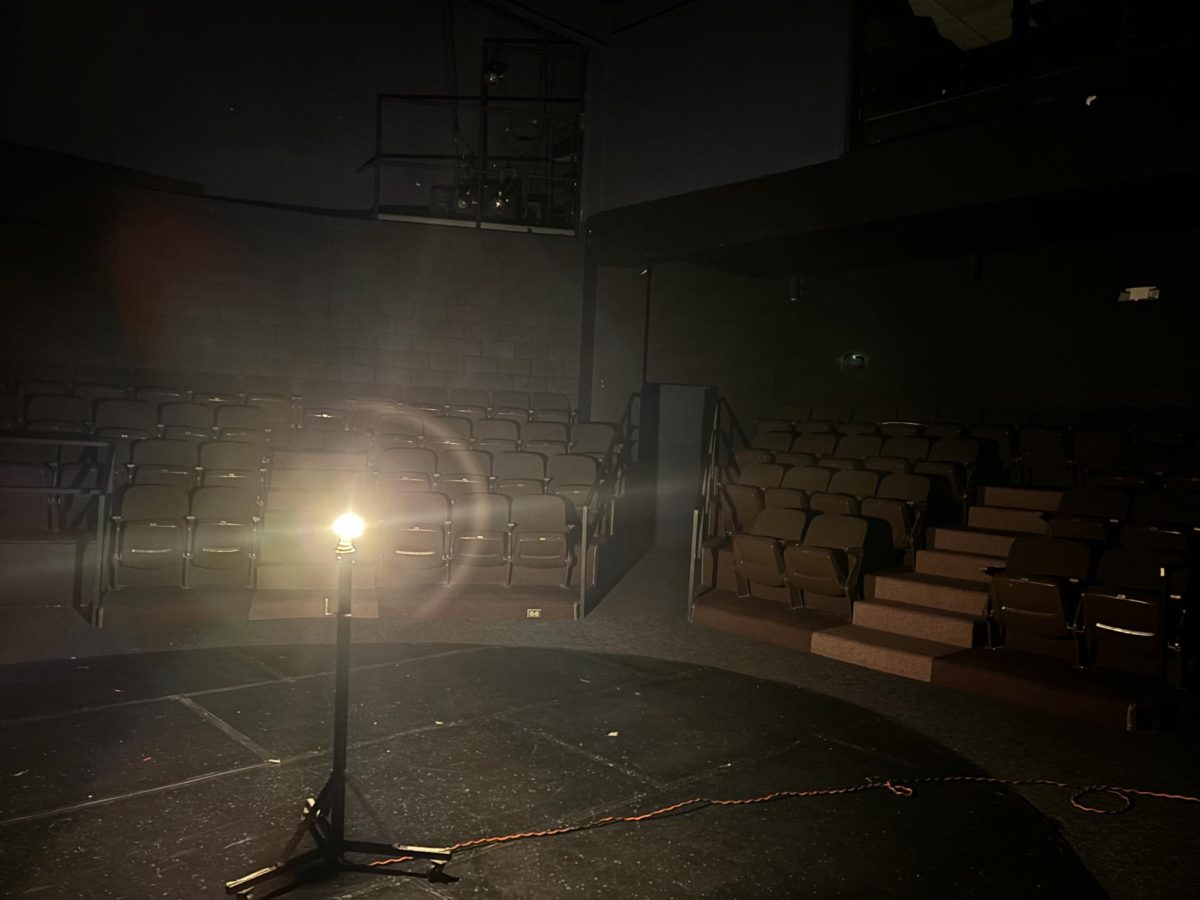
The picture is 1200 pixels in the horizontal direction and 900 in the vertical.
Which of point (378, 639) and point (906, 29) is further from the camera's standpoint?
A: point (906, 29)

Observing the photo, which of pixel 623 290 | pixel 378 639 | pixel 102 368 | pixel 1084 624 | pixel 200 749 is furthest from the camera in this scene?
pixel 623 290

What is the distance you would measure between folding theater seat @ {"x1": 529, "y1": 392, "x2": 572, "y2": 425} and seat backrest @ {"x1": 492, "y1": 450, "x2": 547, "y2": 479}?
1.80 m

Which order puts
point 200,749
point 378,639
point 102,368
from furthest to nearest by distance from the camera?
point 102,368, point 378,639, point 200,749

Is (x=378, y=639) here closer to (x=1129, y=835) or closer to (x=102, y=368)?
(x=1129, y=835)

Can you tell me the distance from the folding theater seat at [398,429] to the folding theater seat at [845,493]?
11.3ft

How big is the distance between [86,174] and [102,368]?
187cm

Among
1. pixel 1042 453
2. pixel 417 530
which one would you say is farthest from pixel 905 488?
pixel 417 530

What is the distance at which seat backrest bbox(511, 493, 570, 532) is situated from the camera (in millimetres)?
6473

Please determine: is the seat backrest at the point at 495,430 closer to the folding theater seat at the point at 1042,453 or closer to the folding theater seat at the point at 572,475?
the folding theater seat at the point at 572,475

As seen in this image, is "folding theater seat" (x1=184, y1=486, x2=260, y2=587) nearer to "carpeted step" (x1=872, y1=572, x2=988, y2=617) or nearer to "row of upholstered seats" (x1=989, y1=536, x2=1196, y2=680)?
"carpeted step" (x1=872, y1=572, x2=988, y2=617)

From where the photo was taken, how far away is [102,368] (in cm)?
821

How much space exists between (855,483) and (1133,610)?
2.58 m

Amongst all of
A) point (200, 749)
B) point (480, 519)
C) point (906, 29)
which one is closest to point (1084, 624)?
point (480, 519)

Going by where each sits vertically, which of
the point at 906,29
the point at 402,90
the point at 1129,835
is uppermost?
the point at 906,29
